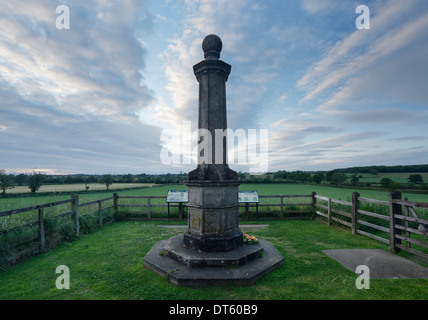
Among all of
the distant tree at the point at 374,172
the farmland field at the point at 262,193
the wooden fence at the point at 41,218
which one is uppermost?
the distant tree at the point at 374,172

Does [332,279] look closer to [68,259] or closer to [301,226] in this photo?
[301,226]

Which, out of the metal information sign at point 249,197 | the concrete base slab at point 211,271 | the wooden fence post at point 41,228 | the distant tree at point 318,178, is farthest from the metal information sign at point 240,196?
the distant tree at point 318,178

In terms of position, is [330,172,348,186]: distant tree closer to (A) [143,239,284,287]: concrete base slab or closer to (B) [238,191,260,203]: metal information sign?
(B) [238,191,260,203]: metal information sign

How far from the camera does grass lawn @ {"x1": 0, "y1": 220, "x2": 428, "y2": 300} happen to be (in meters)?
3.43

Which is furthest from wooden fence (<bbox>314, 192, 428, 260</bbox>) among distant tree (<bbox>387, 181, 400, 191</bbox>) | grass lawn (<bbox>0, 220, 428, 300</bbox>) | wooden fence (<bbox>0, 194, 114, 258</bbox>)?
distant tree (<bbox>387, 181, 400, 191</bbox>)

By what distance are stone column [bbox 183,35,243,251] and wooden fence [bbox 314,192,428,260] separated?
4.51 metres

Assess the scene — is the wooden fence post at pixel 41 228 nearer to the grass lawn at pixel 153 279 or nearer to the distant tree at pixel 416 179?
A: the grass lawn at pixel 153 279

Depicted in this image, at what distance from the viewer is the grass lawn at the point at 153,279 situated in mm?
3426

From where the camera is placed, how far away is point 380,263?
471 cm

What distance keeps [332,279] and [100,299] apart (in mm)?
4486

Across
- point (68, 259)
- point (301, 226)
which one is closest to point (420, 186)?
point (301, 226)

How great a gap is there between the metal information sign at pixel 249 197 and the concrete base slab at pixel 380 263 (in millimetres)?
4311

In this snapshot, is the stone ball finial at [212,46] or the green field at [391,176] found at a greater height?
the stone ball finial at [212,46]
